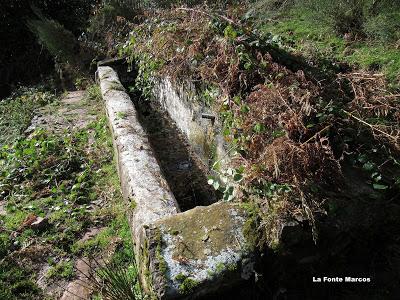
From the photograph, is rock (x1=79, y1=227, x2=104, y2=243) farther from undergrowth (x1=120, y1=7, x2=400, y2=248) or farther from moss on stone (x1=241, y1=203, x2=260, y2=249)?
moss on stone (x1=241, y1=203, x2=260, y2=249)

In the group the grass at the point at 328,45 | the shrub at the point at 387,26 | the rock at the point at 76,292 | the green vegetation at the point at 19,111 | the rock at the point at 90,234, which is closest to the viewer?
the rock at the point at 76,292

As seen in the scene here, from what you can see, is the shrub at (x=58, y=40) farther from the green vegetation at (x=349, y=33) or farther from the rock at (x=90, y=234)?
the rock at (x=90, y=234)

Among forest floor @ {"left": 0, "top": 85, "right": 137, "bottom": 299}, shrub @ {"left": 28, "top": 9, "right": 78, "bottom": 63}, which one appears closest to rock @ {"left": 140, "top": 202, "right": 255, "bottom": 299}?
forest floor @ {"left": 0, "top": 85, "right": 137, "bottom": 299}

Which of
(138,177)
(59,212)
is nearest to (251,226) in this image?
(138,177)

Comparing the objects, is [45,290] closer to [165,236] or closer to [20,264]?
[20,264]

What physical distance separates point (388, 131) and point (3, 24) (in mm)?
11453

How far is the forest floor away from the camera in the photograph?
10.3 feet

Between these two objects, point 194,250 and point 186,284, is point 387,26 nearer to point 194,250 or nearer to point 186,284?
point 194,250

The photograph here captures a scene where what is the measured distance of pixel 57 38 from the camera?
898 centimetres

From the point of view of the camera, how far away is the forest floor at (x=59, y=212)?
315 centimetres

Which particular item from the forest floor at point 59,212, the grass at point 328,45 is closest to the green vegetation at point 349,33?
the grass at point 328,45

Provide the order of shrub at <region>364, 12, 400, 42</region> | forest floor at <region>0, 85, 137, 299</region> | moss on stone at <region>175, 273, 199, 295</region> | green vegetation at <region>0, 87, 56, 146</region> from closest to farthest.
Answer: moss on stone at <region>175, 273, 199, 295</region>, forest floor at <region>0, 85, 137, 299</region>, shrub at <region>364, 12, 400, 42</region>, green vegetation at <region>0, 87, 56, 146</region>

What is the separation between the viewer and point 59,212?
3965 millimetres

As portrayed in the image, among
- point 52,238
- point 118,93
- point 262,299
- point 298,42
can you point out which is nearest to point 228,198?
point 262,299
